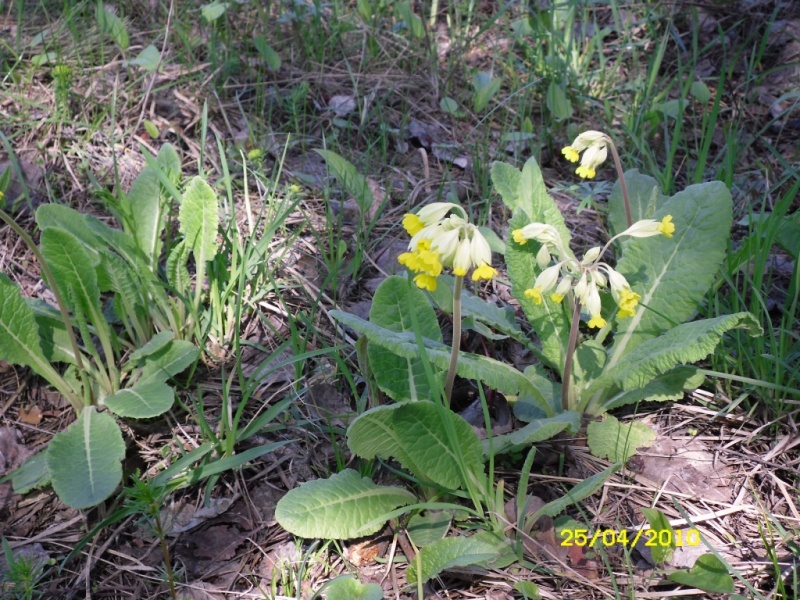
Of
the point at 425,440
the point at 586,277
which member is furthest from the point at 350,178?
the point at 425,440

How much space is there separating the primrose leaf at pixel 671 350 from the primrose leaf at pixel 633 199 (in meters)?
0.72

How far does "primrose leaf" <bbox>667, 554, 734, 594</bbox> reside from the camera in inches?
71.7

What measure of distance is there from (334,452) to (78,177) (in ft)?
6.47

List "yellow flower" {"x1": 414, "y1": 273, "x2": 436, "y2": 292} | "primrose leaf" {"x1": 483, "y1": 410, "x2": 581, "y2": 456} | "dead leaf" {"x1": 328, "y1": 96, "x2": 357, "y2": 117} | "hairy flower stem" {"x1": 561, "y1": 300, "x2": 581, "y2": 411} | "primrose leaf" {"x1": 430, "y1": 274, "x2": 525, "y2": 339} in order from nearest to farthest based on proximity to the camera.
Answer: "yellow flower" {"x1": 414, "y1": 273, "x2": 436, "y2": 292}, "primrose leaf" {"x1": 483, "y1": 410, "x2": 581, "y2": 456}, "hairy flower stem" {"x1": 561, "y1": 300, "x2": 581, "y2": 411}, "primrose leaf" {"x1": 430, "y1": 274, "x2": 525, "y2": 339}, "dead leaf" {"x1": 328, "y1": 96, "x2": 357, "y2": 117}

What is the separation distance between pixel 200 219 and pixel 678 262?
1751 mm

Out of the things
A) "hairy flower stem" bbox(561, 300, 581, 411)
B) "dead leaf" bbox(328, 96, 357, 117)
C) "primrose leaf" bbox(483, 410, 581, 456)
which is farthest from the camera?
"dead leaf" bbox(328, 96, 357, 117)

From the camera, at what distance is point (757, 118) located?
12.3ft

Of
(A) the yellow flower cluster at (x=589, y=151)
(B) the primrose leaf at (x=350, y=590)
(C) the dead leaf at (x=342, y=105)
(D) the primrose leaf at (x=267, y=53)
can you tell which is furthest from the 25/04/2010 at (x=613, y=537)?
(D) the primrose leaf at (x=267, y=53)

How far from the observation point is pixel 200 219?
270 cm

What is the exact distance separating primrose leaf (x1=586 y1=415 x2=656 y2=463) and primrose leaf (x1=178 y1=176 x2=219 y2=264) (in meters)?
1.54

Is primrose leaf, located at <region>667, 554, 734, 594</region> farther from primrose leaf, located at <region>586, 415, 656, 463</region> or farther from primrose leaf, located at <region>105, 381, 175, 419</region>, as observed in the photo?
primrose leaf, located at <region>105, 381, 175, 419</region>

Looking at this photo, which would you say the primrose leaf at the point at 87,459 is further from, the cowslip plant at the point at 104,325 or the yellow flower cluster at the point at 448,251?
the yellow flower cluster at the point at 448,251

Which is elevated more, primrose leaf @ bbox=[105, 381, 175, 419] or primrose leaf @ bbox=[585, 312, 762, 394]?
primrose leaf @ bbox=[585, 312, 762, 394]

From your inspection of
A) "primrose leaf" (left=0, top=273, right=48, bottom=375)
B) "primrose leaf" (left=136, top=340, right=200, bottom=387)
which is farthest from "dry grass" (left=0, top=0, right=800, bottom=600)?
"primrose leaf" (left=0, top=273, right=48, bottom=375)
